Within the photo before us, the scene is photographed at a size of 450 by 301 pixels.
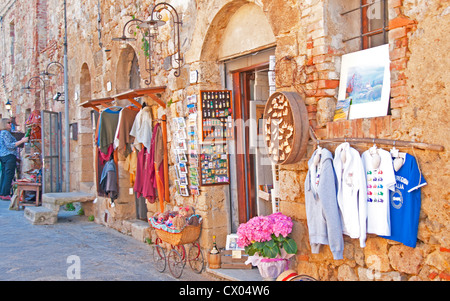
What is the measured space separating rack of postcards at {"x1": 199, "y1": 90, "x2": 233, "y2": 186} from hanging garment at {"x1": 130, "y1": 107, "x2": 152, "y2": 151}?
4.99 feet

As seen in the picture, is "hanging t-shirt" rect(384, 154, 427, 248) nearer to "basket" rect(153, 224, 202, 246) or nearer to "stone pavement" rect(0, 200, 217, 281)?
"stone pavement" rect(0, 200, 217, 281)

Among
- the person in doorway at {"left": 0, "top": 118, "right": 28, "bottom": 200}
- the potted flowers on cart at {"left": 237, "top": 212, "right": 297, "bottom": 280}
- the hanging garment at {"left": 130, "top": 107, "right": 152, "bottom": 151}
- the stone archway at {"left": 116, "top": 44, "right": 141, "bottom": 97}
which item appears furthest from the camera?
the person in doorway at {"left": 0, "top": 118, "right": 28, "bottom": 200}

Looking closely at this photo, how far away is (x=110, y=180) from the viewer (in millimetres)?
8688

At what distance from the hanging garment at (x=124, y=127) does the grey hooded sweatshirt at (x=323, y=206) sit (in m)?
4.33

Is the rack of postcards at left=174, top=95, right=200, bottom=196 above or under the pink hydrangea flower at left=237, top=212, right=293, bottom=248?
above

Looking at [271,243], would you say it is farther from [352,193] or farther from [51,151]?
[51,151]

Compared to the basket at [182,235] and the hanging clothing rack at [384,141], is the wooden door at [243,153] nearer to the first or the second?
the basket at [182,235]

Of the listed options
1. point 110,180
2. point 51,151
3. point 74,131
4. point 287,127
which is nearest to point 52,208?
point 74,131

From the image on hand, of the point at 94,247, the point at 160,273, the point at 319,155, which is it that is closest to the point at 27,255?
the point at 94,247

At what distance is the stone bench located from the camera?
985cm

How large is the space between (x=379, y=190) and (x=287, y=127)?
1.06 meters

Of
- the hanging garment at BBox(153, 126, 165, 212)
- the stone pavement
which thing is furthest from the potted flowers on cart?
the hanging garment at BBox(153, 126, 165, 212)

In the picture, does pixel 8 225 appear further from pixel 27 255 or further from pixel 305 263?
pixel 305 263

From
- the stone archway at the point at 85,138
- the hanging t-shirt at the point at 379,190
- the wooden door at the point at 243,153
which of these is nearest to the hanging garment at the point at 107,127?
the stone archway at the point at 85,138
